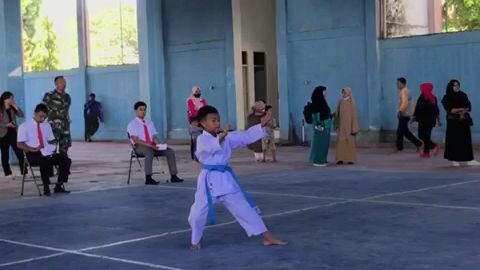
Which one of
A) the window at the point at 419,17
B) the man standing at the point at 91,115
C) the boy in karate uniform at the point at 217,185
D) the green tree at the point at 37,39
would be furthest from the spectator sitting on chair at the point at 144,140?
the green tree at the point at 37,39

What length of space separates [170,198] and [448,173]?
5.07 m

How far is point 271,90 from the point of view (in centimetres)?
2723

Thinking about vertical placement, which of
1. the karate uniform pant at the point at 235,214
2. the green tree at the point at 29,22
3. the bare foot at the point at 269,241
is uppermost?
the green tree at the point at 29,22

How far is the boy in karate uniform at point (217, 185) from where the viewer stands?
7.23 meters

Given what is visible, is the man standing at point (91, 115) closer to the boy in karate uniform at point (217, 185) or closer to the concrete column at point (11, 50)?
the concrete column at point (11, 50)

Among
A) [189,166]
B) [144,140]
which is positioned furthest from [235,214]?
[189,166]

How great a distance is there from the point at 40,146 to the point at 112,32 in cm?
1717

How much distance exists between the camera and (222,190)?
7.29m

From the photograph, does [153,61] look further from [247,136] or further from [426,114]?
[247,136]

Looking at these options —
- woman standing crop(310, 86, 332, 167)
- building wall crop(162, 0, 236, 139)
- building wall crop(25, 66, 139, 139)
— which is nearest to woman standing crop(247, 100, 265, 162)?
woman standing crop(310, 86, 332, 167)

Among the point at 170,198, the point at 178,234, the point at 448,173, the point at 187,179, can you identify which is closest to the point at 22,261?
the point at 178,234

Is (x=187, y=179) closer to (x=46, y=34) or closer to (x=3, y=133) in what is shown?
(x=3, y=133)

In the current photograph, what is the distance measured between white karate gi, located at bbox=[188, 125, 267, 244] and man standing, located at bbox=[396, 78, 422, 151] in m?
11.5

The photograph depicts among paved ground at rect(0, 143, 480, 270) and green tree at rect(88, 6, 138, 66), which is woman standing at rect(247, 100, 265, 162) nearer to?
paved ground at rect(0, 143, 480, 270)
